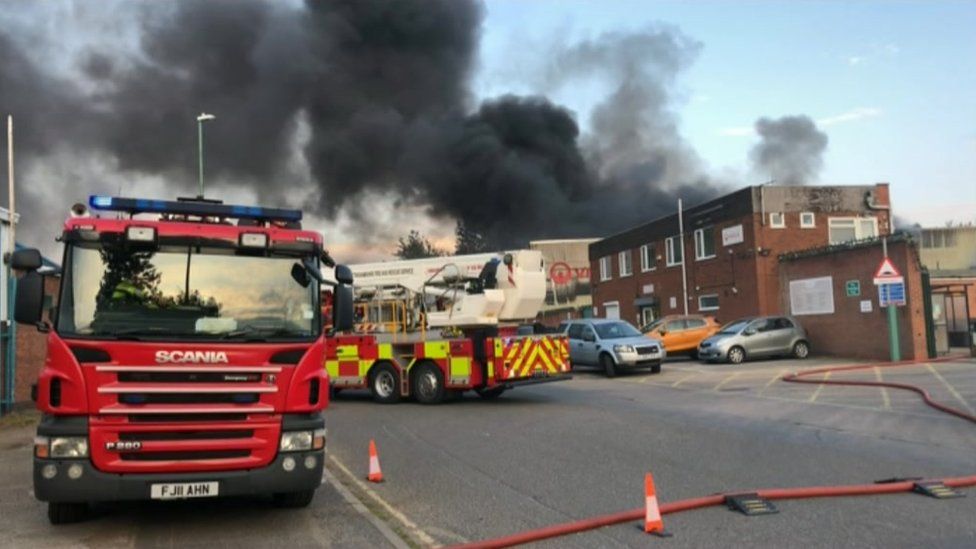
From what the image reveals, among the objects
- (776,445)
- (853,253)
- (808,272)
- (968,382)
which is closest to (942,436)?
(776,445)

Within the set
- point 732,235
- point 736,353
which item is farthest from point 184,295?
point 732,235

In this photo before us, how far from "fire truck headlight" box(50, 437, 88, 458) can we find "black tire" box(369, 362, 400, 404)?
1033 centimetres

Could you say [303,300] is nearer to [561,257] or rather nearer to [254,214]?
[254,214]

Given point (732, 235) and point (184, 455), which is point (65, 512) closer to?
point (184, 455)

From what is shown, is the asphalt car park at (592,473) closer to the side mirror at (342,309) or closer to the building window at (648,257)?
the side mirror at (342,309)

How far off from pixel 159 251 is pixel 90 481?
1833 mm

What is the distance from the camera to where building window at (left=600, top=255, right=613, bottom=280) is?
133 ft

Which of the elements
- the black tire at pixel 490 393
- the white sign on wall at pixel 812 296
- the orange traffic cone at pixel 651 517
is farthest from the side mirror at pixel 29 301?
the white sign on wall at pixel 812 296

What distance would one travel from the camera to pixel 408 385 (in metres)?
15.8

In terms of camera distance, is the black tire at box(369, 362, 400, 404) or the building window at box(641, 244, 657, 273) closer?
the black tire at box(369, 362, 400, 404)

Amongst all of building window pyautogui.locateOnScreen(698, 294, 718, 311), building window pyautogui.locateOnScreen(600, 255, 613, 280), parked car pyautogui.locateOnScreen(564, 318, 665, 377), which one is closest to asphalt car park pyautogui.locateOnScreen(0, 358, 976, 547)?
parked car pyautogui.locateOnScreen(564, 318, 665, 377)

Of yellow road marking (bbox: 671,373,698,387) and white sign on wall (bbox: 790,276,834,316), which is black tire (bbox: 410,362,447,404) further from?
white sign on wall (bbox: 790,276,834,316)

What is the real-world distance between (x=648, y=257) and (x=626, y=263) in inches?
100

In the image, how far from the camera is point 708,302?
103 ft
